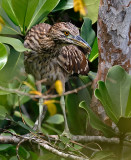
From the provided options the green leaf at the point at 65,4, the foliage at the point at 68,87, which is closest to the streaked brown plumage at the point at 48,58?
the foliage at the point at 68,87

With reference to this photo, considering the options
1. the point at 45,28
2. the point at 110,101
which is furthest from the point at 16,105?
the point at 110,101

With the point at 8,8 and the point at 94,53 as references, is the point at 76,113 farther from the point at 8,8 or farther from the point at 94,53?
the point at 8,8

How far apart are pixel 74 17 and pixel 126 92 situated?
1611mm

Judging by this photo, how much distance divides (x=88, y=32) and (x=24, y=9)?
724 mm

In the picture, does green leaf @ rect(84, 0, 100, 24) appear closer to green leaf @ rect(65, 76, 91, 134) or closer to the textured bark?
the textured bark

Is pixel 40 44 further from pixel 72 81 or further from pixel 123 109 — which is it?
pixel 123 109

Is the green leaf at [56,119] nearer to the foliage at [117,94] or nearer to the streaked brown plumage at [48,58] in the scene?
the streaked brown plumage at [48,58]

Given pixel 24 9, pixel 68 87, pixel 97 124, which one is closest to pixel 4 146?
pixel 97 124

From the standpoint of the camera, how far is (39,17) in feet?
11.2

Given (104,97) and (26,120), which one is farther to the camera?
(26,120)

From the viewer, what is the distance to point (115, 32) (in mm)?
2949

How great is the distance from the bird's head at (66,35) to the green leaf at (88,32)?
0.12 m

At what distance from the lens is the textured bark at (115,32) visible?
291 centimetres

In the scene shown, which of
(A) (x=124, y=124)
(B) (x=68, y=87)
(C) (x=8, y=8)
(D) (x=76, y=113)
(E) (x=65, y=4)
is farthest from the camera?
(B) (x=68, y=87)
